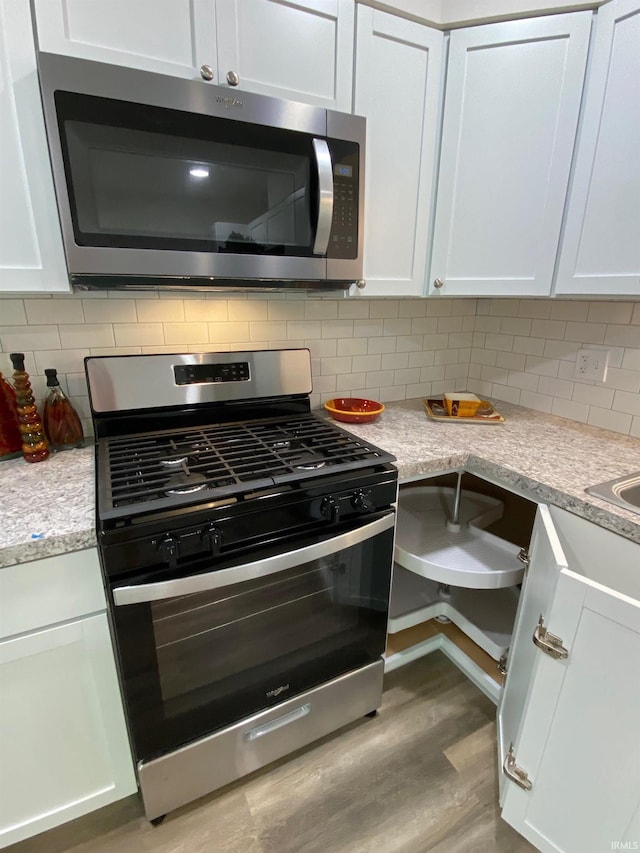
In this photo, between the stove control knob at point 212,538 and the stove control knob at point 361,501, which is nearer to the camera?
the stove control knob at point 212,538

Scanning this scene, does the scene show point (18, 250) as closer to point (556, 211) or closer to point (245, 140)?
point (245, 140)

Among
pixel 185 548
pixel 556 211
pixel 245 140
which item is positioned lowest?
pixel 185 548

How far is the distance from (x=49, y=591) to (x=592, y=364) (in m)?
1.78

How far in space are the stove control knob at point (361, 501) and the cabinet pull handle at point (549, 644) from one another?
0.47 meters

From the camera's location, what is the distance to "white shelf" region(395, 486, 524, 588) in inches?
52.9

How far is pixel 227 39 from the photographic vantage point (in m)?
1.01

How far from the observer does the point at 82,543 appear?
2.88 feet

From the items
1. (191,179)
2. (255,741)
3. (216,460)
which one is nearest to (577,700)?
(255,741)

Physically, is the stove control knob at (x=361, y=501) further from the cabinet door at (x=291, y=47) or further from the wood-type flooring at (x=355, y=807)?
the cabinet door at (x=291, y=47)

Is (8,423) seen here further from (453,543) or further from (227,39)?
(453,543)

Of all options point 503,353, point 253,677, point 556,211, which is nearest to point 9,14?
point 556,211

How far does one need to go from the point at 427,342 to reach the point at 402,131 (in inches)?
33.4

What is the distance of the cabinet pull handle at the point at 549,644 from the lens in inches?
35.9

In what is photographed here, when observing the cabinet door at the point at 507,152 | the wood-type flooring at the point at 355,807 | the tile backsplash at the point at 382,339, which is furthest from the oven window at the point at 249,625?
the cabinet door at the point at 507,152
